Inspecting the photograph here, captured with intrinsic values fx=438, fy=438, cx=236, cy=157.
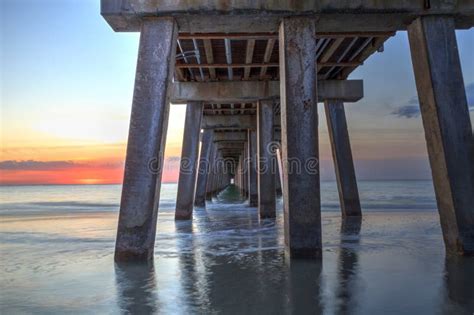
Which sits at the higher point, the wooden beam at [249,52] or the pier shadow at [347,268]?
the wooden beam at [249,52]

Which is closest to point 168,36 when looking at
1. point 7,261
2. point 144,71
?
point 144,71

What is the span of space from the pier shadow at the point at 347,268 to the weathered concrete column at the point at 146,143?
2.99 m

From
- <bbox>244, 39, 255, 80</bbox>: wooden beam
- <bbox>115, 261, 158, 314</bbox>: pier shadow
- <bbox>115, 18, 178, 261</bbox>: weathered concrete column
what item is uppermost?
<bbox>244, 39, 255, 80</bbox>: wooden beam

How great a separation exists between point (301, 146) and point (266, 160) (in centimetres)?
740

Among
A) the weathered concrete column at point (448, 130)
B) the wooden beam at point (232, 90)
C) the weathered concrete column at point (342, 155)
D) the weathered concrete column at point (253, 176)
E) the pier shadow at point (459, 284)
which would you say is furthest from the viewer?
the weathered concrete column at point (253, 176)

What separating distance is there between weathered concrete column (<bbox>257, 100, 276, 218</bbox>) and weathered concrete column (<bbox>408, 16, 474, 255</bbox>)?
287 inches

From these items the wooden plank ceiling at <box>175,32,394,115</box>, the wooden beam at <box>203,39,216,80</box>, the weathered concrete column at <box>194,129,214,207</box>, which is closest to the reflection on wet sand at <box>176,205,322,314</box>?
the wooden plank ceiling at <box>175,32,394,115</box>

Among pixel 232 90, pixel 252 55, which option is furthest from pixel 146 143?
pixel 232 90

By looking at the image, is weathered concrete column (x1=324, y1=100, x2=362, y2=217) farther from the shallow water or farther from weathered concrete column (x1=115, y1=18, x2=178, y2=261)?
weathered concrete column (x1=115, y1=18, x2=178, y2=261)

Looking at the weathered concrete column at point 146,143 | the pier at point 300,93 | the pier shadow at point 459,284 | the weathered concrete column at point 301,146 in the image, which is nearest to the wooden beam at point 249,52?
the pier at point 300,93

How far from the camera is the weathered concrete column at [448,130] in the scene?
6.82 metres

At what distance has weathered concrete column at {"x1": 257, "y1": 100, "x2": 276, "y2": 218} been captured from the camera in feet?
46.7

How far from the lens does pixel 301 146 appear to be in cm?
678

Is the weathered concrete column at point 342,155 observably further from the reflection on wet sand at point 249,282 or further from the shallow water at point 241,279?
the reflection on wet sand at point 249,282
